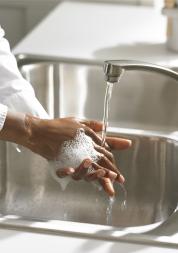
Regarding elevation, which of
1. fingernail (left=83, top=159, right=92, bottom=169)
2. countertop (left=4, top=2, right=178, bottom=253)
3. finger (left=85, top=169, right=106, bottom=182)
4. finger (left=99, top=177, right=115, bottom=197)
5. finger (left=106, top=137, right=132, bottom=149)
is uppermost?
countertop (left=4, top=2, right=178, bottom=253)

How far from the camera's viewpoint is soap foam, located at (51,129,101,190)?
38.1 inches

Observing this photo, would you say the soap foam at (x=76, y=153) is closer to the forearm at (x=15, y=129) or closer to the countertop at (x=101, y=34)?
the forearm at (x=15, y=129)

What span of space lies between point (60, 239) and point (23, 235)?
4 cm

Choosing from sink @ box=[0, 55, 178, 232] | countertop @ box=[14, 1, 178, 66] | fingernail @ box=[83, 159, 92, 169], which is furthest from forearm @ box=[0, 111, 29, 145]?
countertop @ box=[14, 1, 178, 66]

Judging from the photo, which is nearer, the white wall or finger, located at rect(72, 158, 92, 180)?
finger, located at rect(72, 158, 92, 180)

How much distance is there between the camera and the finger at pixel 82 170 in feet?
3.14

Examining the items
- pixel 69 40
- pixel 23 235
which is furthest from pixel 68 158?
pixel 69 40

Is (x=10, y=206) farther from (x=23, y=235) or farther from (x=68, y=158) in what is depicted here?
(x=23, y=235)

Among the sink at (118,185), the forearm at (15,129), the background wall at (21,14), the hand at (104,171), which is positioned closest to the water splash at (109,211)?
the sink at (118,185)

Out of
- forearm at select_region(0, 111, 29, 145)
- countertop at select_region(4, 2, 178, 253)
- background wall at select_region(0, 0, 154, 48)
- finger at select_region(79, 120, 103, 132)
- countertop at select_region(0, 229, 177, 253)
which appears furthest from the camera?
background wall at select_region(0, 0, 154, 48)

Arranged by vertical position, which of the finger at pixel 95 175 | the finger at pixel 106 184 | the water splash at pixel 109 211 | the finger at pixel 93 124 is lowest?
the water splash at pixel 109 211

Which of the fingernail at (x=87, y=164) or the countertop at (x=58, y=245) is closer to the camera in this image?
the countertop at (x=58, y=245)

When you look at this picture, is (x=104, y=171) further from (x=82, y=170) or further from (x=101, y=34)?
(x=101, y=34)

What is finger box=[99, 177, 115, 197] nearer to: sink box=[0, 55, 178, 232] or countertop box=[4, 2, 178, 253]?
sink box=[0, 55, 178, 232]
